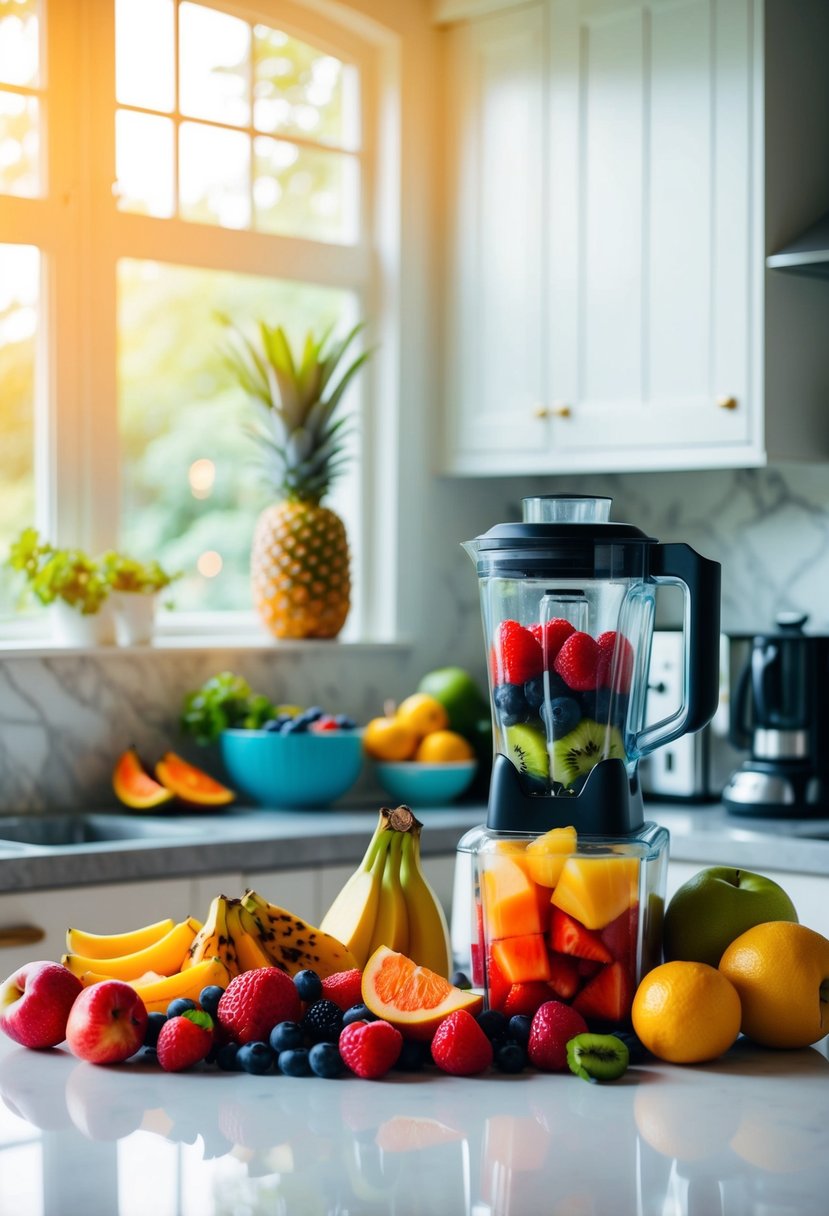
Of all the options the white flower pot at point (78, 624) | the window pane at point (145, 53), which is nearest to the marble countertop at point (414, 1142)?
the white flower pot at point (78, 624)

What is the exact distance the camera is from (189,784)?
3104 mm

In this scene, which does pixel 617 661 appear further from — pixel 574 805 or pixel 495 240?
pixel 495 240

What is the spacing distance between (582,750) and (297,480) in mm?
1913

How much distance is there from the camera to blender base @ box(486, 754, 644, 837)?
1.46 metres

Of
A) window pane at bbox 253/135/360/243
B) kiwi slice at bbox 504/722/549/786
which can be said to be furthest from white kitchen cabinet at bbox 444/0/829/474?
kiwi slice at bbox 504/722/549/786

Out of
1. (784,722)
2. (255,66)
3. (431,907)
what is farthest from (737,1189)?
(255,66)

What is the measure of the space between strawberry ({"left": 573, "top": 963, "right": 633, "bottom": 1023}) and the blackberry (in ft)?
0.73

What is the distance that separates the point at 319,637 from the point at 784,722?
1.00 meters

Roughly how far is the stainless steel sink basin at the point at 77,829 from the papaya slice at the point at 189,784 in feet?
0.38

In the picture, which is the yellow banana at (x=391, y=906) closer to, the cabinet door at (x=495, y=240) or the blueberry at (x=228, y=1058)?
the blueberry at (x=228, y=1058)

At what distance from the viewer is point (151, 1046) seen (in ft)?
4.63

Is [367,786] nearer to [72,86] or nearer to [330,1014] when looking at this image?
[72,86]

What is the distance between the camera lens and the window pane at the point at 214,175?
335 cm

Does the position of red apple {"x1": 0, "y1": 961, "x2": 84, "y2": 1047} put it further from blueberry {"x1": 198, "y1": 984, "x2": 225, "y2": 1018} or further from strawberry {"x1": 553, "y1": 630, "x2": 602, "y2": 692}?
strawberry {"x1": 553, "y1": 630, "x2": 602, "y2": 692}
